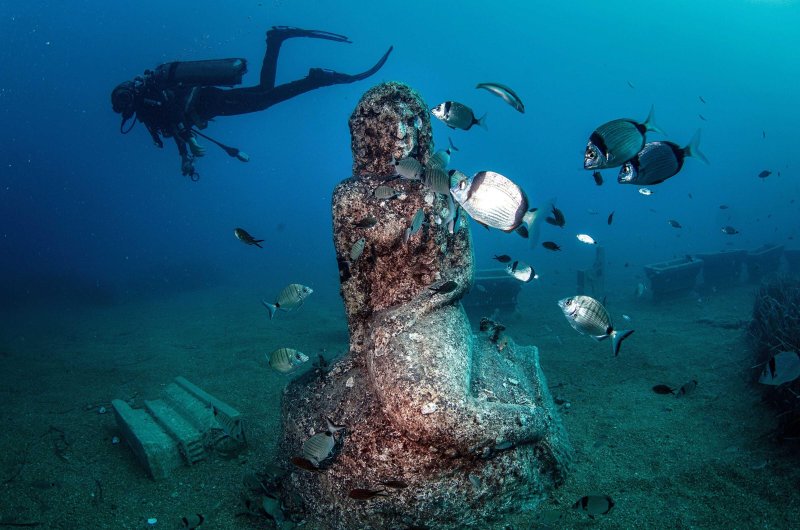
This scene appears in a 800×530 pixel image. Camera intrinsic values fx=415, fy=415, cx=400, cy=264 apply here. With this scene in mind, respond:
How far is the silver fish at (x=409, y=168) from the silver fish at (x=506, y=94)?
1245mm

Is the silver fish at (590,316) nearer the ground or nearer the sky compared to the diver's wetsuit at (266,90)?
nearer the ground

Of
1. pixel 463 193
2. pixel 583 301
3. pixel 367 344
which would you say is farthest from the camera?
pixel 367 344

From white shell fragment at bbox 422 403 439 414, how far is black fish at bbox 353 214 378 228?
1.79 meters

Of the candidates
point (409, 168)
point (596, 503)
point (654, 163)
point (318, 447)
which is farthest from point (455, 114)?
point (596, 503)

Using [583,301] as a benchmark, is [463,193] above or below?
above

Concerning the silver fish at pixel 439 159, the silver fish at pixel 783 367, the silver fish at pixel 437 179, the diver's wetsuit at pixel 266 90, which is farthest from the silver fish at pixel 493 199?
the diver's wetsuit at pixel 266 90

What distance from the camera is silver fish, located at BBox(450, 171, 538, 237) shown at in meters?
3.07

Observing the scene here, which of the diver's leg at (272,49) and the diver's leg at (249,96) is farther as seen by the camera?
the diver's leg at (272,49)

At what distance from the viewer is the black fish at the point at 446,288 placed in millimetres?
4191

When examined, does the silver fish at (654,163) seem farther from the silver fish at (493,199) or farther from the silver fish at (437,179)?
the silver fish at (437,179)

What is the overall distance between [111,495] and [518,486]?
4.70 metres

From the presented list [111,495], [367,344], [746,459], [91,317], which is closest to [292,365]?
[367,344]

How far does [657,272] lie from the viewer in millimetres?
14531

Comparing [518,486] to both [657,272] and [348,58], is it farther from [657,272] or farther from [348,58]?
[348,58]
